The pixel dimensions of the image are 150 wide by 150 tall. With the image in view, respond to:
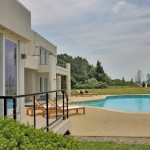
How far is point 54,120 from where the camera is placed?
34.2 feet

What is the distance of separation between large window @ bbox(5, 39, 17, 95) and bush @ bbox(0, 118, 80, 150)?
310 inches

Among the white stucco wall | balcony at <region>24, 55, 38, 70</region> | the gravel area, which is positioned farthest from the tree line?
the gravel area

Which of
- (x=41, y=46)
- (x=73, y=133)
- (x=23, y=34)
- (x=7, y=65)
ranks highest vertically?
(x=41, y=46)

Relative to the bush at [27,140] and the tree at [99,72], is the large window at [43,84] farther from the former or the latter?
the bush at [27,140]

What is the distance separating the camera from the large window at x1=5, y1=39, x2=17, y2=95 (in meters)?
11.5

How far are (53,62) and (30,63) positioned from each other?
3.63 m

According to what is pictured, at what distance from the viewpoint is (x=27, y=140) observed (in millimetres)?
3404

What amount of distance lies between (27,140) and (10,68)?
885 cm

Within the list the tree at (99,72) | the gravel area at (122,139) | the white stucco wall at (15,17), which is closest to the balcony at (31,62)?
the white stucco wall at (15,17)

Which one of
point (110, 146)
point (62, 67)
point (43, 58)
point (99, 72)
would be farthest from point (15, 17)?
point (99, 72)

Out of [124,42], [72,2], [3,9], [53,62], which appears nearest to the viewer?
[3,9]

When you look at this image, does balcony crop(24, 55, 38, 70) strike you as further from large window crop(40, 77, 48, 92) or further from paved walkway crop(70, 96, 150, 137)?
paved walkway crop(70, 96, 150, 137)

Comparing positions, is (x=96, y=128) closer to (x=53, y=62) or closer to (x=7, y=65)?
(x=7, y=65)

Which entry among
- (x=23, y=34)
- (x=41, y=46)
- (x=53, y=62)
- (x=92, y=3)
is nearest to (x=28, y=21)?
(x=23, y=34)
